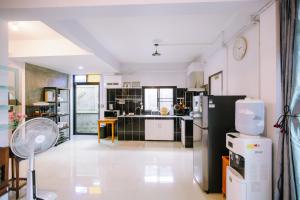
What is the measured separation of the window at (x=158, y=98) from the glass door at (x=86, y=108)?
6.67ft

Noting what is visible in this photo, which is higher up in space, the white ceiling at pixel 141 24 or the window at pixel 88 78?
the white ceiling at pixel 141 24

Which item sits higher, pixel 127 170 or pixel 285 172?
pixel 285 172

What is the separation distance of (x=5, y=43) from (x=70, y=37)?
3.10ft

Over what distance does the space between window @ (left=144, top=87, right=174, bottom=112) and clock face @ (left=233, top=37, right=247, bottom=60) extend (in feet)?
11.6

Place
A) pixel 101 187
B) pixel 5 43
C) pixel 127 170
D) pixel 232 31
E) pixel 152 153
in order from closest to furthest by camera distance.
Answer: pixel 5 43, pixel 101 187, pixel 232 31, pixel 127 170, pixel 152 153

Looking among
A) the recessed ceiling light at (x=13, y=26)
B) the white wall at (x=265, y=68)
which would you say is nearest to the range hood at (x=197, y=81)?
the white wall at (x=265, y=68)

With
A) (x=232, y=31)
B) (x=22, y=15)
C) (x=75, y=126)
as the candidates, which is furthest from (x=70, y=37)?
(x=75, y=126)

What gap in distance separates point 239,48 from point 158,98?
3.94 metres

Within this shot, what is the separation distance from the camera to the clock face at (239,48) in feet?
9.39

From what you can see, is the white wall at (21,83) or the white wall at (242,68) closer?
the white wall at (242,68)

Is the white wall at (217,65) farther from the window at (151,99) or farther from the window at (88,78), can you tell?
the window at (88,78)

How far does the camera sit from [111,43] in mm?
4168

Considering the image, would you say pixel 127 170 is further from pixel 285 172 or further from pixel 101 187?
pixel 285 172

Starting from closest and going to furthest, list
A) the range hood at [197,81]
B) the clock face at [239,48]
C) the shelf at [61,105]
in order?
1. the clock face at [239,48]
2. the range hood at [197,81]
3. the shelf at [61,105]
